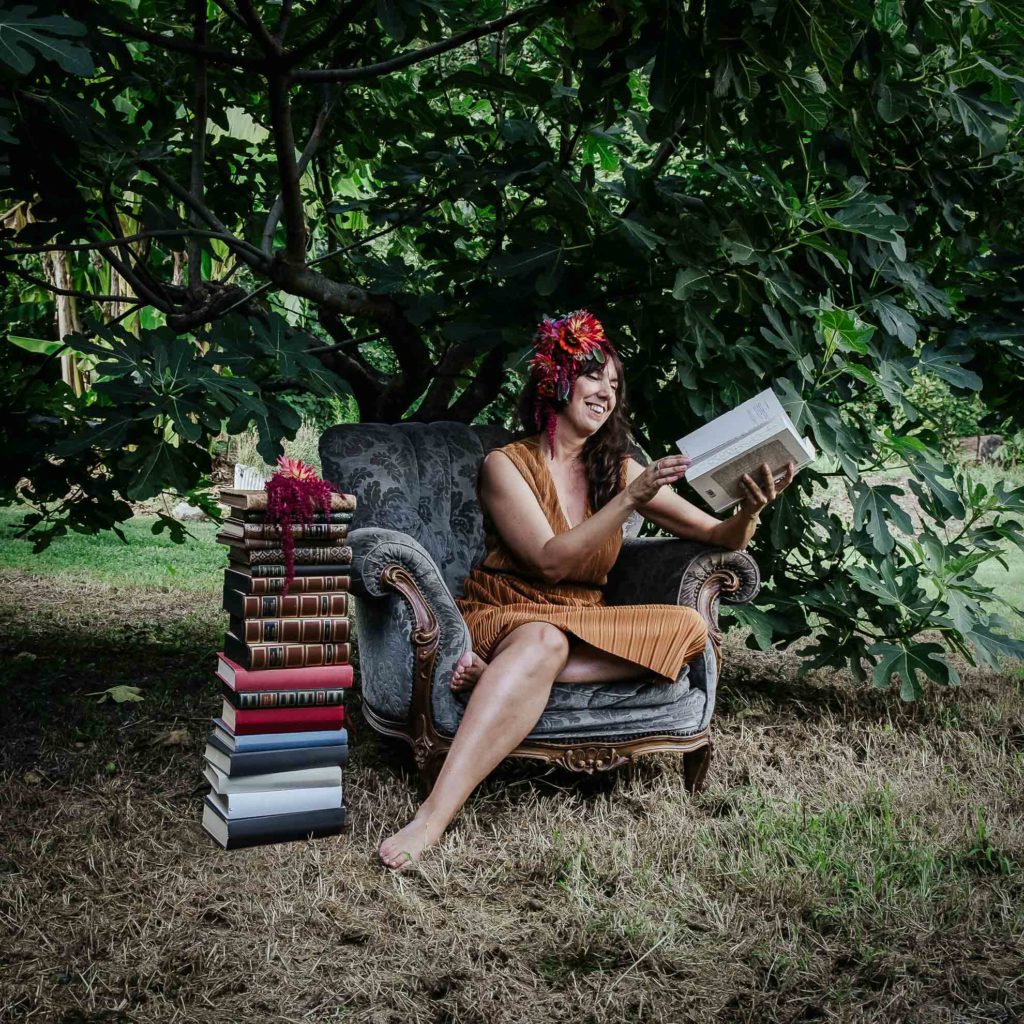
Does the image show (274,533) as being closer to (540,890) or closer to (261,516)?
A: (261,516)

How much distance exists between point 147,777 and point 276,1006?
1.19 m

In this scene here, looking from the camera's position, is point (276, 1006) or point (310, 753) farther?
point (310, 753)

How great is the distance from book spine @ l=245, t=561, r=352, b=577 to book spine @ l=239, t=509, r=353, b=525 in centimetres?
8

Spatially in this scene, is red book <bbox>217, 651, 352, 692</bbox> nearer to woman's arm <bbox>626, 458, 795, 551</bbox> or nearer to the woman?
the woman

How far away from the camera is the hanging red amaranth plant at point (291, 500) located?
2346 millimetres

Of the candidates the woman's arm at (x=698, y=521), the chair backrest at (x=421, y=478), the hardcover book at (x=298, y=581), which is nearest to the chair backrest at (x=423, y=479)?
the chair backrest at (x=421, y=478)

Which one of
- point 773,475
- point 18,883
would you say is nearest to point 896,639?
point 773,475

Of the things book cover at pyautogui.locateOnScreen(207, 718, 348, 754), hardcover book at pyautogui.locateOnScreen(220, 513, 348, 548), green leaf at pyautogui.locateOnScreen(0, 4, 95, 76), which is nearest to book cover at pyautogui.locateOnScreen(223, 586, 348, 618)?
hardcover book at pyautogui.locateOnScreen(220, 513, 348, 548)

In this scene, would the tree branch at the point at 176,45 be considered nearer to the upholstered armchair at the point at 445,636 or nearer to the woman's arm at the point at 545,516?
the upholstered armchair at the point at 445,636

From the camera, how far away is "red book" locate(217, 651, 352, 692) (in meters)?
2.35

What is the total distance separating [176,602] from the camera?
5441mm

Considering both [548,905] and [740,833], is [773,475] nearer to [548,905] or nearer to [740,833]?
[740,833]

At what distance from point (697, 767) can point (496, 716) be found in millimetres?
671

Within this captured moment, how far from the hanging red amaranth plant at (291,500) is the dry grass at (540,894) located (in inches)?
26.1
